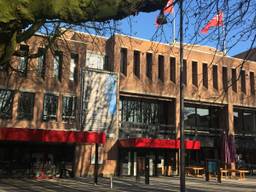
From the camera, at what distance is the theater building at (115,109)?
30609mm

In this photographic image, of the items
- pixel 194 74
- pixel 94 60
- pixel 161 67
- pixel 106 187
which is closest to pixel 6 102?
pixel 94 60

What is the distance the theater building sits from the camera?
30.6 meters

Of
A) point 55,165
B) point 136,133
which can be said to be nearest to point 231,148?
point 136,133

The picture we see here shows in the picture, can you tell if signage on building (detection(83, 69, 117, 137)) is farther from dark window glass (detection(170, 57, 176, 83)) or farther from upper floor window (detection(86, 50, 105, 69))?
dark window glass (detection(170, 57, 176, 83))

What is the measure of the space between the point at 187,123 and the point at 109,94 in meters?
9.41

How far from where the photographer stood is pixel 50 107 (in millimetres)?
32125

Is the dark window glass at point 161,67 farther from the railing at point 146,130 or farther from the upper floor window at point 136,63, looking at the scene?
the railing at point 146,130

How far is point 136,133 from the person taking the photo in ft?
117

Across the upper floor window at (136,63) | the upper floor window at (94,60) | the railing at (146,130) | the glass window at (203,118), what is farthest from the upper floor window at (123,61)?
the glass window at (203,118)

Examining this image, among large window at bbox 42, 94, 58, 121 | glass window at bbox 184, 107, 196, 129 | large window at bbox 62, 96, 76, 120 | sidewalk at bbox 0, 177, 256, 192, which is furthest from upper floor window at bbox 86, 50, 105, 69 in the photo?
sidewalk at bbox 0, 177, 256, 192

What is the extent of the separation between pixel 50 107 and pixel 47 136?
169 inches

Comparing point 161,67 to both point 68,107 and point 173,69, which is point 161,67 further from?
point 68,107

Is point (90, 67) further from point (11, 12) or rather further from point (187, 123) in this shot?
point (11, 12)

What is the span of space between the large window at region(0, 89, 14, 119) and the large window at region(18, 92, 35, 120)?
2.33 ft
